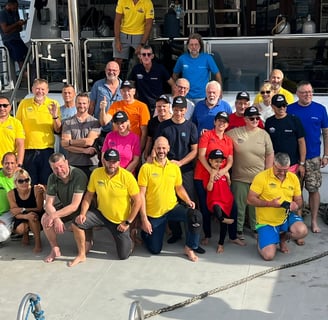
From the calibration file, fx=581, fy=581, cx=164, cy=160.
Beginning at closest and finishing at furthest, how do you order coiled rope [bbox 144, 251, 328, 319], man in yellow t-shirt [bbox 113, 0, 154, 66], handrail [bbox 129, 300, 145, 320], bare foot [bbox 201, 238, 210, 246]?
1. handrail [bbox 129, 300, 145, 320]
2. coiled rope [bbox 144, 251, 328, 319]
3. bare foot [bbox 201, 238, 210, 246]
4. man in yellow t-shirt [bbox 113, 0, 154, 66]

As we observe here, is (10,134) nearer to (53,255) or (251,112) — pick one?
(53,255)

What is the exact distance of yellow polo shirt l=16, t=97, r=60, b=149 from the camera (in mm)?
6898

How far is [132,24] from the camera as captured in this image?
824cm

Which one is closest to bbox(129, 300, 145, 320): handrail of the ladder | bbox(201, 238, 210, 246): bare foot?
bbox(201, 238, 210, 246): bare foot

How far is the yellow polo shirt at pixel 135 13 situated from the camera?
322 inches

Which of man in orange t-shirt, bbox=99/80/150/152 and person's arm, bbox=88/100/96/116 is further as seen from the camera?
person's arm, bbox=88/100/96/116

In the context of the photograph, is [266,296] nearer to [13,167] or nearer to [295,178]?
[295,178]

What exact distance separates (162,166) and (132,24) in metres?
2.95

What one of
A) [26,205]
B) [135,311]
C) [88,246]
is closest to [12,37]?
[26,205]

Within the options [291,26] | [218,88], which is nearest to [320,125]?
[218,88]

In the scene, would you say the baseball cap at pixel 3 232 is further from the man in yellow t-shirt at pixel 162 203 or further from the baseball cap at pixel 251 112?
the baseball cap at pixel 251 112

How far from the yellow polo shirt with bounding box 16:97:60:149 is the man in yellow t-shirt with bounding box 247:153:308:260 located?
8.31 ft

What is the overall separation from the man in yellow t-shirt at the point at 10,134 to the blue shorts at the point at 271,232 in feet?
9.37

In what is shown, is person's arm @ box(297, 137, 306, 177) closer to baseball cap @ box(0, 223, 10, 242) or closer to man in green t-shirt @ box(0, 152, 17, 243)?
man in green t-shirt @ box(0, 152, 17, 243)
